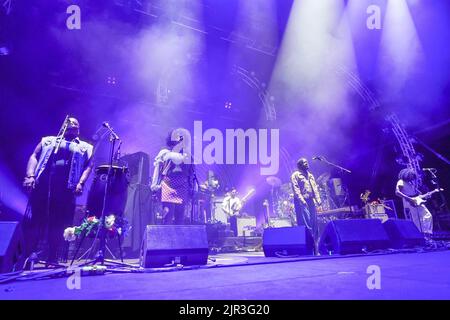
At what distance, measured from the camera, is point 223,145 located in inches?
472

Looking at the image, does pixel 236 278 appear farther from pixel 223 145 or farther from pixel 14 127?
pixel 223 145

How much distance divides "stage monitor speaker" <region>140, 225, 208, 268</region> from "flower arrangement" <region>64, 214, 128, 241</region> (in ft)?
1.84

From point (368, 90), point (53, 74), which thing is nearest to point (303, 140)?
point (368, 90)

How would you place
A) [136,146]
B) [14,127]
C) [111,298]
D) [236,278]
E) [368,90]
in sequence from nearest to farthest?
[111,298] < [236,278] < [14,127] < [368,90] < [136,146]

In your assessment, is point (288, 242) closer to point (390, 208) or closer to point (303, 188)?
point (303, 188)

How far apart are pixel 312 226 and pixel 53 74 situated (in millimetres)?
7379

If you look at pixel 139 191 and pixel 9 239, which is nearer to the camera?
pixel 9 239

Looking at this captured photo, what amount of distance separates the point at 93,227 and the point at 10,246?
0.85m

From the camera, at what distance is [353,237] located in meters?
4.45

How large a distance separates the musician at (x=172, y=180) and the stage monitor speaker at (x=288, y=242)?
154 centimetres

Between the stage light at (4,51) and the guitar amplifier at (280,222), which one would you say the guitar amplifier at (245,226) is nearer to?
the guitar amplifier at (280,222)

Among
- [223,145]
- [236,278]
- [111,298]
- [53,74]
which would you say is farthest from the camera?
[223,145]

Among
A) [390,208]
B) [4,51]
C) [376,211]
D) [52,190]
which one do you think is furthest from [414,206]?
[4,51]

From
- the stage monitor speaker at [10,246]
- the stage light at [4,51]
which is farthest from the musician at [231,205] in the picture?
the stage monitor speaker at [10,246]
